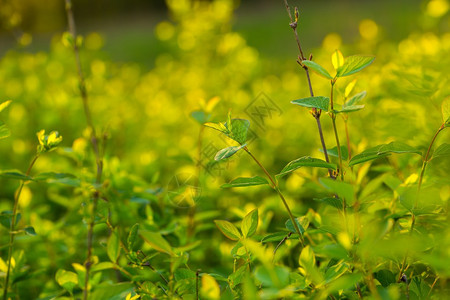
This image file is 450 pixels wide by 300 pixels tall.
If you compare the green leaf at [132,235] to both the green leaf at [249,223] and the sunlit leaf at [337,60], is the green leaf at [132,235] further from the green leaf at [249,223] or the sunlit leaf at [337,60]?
the sunlit leaf at [337,60]

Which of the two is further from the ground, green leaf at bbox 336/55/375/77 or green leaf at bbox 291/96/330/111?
green leaf at bbox 336/55/375/77

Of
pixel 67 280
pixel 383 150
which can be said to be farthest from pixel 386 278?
pixel 67 280

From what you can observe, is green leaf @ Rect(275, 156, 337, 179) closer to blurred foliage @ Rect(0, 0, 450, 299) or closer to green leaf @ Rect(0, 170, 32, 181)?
blurred foliage @ Rect(0, 0, 450, 299)

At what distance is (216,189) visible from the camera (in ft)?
5.94

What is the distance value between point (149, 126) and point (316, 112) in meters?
2.42

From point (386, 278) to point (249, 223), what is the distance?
28 cm

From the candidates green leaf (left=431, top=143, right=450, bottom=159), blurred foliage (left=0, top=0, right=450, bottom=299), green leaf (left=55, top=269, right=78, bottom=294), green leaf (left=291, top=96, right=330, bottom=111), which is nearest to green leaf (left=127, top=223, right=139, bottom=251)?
blurred foliage (left=0, top=0, right=450, bottom=299)

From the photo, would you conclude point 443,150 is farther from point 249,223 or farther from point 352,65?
point 249,223

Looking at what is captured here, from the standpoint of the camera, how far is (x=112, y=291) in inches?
33.4

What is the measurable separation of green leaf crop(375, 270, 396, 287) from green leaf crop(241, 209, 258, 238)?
0.26 metres

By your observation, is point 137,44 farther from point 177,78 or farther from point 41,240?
point 41,240

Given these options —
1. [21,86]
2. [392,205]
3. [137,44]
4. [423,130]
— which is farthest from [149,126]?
[137,44]

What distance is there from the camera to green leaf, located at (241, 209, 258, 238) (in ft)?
2.80

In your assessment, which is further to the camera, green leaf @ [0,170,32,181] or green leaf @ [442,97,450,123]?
green leaf @ [0,170,32,181]
